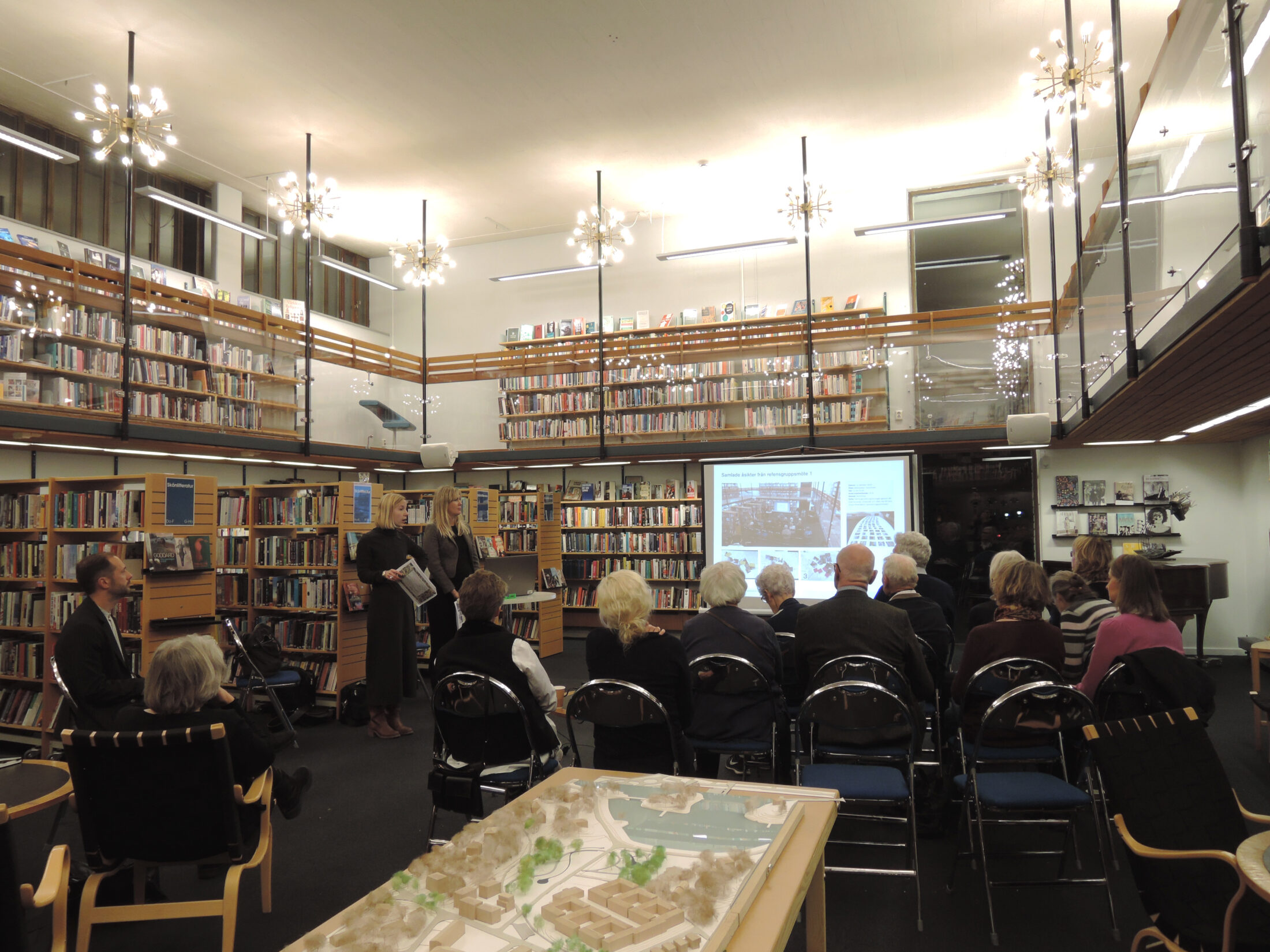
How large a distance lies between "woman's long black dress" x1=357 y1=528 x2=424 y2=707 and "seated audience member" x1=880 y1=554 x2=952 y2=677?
3.46 meters

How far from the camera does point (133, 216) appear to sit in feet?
31.3

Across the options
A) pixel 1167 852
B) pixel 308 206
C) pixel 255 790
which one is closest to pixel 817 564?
pixel 1167 852

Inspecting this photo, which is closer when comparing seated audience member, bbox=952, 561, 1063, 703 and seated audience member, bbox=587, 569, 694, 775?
seated audience member, bbox=587, 569, 694, 775

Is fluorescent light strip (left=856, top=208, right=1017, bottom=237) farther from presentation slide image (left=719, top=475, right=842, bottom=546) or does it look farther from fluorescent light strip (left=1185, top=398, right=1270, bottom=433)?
presentation slide image (left=719, top=475, right=842, bottom=546)

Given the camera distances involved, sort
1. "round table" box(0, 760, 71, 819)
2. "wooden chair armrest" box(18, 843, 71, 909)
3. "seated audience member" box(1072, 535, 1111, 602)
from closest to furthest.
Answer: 1. "wooden chair armrest" box(18, 843, 71, 909)
2. "round table" box(0, 760, 71, 819)
3. "seated audience member" box(1072, 535, 1111, 602)

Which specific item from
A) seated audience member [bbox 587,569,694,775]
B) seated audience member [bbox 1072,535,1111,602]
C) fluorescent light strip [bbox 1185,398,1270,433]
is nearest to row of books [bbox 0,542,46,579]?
seated audience member [bbox 587,569,694,775]

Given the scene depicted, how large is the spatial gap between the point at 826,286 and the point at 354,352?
652cm

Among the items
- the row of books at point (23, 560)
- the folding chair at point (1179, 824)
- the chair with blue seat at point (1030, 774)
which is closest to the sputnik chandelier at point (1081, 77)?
→ the chair with blue seat at point (1030, 774)

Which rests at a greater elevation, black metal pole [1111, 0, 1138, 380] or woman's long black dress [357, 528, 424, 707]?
black metal pole [1111, 0, 1138, 380]

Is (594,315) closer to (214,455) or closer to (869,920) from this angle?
(214,455)

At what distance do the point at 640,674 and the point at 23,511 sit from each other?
5.63 metres

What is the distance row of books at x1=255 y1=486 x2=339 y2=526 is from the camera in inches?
264

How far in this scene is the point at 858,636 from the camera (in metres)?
3.53

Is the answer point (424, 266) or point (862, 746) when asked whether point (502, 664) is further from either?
point (424, 266)
